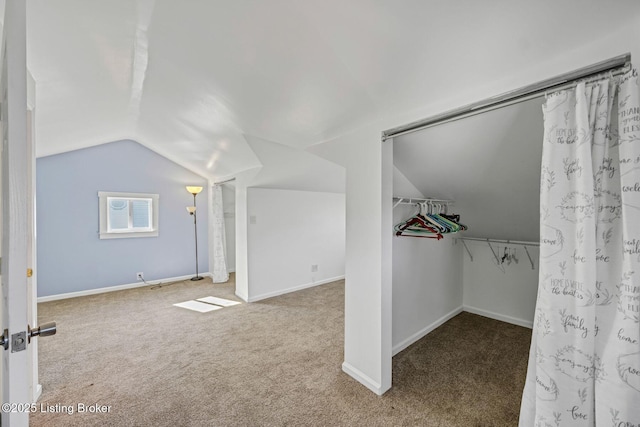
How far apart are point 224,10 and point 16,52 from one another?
94cm

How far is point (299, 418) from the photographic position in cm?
166

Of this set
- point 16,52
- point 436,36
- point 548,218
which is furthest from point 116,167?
point 548,218

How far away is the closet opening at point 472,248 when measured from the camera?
1.60 metres

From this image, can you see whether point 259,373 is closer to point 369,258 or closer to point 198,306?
point 369,258

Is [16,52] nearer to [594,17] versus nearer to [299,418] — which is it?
[594,17]

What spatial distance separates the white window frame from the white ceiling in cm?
175

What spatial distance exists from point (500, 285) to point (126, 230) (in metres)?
5.93

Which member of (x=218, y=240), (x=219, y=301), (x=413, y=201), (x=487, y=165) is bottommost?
(x=219, y=301)

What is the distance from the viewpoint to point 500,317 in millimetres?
3092

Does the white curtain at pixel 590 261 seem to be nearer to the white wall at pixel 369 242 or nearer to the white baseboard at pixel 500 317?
the white wall at pixel 369 242

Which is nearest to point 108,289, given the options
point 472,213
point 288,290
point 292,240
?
point 288,290

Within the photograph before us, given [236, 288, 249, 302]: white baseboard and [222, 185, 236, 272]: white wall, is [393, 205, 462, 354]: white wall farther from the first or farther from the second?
[222, 185, 236, 272]: white wall

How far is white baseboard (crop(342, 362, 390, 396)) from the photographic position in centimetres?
187

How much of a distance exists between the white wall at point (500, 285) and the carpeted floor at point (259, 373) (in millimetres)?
181
